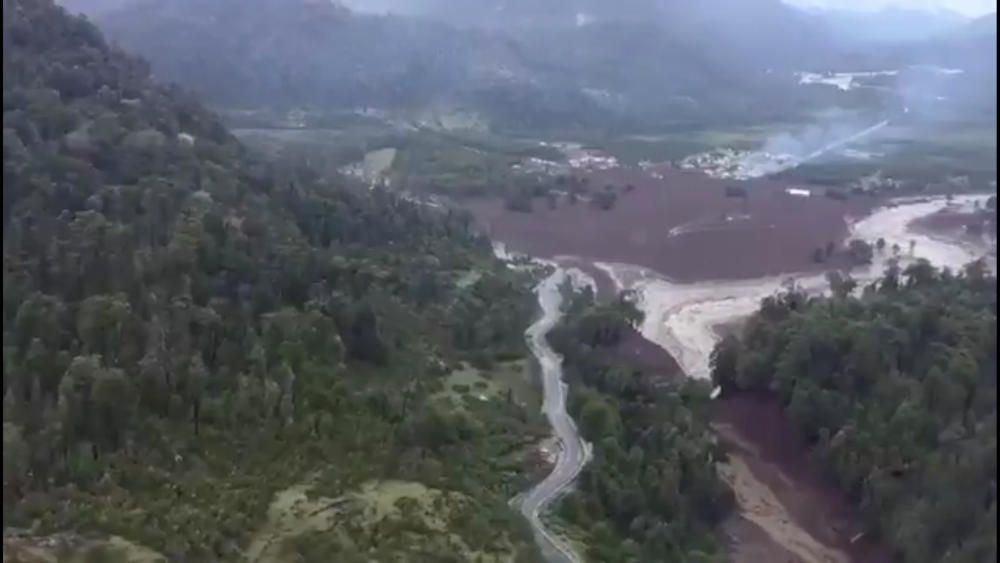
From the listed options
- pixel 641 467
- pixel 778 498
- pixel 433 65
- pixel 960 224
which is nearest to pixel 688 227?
pixel 960 224

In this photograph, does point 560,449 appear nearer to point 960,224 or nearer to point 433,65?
point 960,224

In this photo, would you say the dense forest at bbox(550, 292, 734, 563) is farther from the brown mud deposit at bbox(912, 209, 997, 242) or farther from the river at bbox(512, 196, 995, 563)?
the brown mud deposit at bbox(912, 209, 997, 242)

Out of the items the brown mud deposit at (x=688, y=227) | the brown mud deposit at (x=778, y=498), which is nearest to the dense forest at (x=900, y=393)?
the brown mud deposit at (x=778, y=498)

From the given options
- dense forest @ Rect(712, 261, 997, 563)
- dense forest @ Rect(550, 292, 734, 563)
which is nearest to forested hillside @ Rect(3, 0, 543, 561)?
dense forest @ Rect(550, 292, 734, 563)

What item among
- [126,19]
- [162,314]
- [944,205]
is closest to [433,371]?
[162,314]

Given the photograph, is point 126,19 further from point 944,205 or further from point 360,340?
point 360,340

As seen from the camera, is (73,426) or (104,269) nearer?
(73,426)
